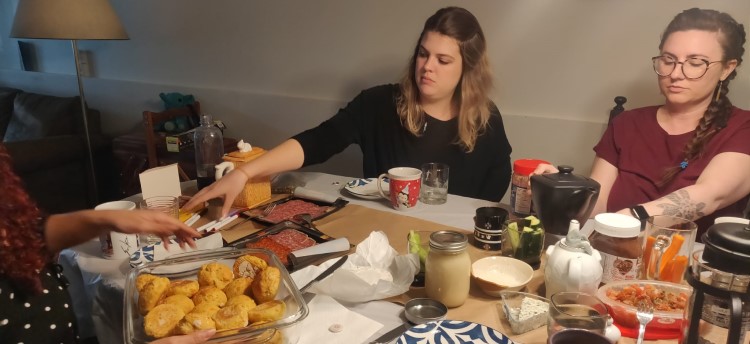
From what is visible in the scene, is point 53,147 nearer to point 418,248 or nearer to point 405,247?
point 405,247

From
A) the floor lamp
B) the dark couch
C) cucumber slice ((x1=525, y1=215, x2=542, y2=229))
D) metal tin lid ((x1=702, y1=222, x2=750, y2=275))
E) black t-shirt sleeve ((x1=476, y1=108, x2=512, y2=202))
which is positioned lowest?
the dark couch

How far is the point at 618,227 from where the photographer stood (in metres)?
1.04

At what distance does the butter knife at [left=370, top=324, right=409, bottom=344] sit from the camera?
91 centimetres

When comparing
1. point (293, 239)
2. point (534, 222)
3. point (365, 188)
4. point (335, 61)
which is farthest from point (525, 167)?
point (335, 61)

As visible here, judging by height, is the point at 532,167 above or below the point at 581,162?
above

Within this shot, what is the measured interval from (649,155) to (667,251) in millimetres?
705

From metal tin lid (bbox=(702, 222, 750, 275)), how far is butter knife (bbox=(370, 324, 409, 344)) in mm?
493

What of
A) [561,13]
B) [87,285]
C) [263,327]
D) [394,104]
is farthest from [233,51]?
[263,327]

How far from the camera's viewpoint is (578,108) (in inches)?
88.6

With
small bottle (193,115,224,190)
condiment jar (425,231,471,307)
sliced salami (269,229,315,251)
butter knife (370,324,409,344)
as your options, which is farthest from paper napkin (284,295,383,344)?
small bottle (193,115,224,190)

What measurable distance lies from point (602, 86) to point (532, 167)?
0.97m

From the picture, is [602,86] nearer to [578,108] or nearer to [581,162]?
[578,108]

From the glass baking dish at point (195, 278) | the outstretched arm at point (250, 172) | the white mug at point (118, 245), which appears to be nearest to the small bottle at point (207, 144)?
the outstretched arm at point (250, 172)

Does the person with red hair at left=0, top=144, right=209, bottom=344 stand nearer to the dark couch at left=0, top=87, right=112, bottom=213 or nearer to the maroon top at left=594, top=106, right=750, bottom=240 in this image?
the maroon top at left=594, top=106, right=750, bottom=240
